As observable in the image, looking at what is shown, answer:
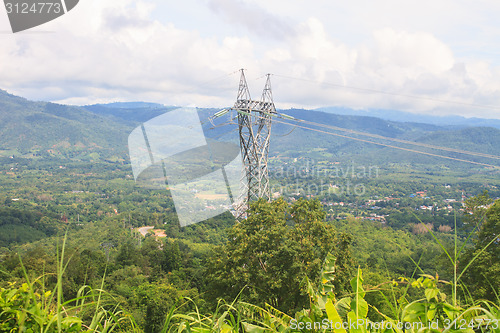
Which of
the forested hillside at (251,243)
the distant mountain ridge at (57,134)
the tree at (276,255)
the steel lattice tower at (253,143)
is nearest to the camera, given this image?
the forested hillside at (251,243)

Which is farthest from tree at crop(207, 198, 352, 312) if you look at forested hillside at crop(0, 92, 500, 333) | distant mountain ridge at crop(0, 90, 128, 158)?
distant mountain ridge at crop(0, 90, 128, 158)

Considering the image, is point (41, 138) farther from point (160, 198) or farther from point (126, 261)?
point (126, 261)

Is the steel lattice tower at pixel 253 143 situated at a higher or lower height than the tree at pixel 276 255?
higher

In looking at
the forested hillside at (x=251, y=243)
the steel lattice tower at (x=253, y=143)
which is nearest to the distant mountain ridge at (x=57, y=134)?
the forested hillside at (x=251, y=243)

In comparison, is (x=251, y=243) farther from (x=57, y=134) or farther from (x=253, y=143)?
(x=57, y=134)

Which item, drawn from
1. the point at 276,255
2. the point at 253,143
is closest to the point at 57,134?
the point at 253,143

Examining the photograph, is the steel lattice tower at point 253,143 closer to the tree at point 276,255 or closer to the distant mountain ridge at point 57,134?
→ the tree at point 276,255

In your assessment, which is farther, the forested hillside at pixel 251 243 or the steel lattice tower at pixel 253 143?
the steel lattice tower at pixel 253 143
